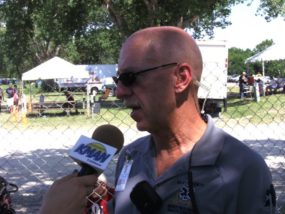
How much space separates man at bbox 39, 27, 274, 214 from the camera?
1.66 metres

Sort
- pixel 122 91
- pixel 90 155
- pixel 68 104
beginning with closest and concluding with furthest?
pixel 90 155
pixel 122 91
pixel 68 104

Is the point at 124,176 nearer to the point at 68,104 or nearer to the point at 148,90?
the point at 148,90

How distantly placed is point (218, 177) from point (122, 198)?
47cm

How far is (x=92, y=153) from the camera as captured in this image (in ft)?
5.94

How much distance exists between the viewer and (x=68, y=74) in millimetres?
26516

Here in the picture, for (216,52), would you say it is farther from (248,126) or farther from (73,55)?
(73,55)

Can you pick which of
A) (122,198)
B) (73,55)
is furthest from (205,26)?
(122,198)

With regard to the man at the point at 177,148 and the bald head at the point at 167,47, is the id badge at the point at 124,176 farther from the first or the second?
the bald head at the point at 167,47

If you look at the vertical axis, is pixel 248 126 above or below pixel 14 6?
below

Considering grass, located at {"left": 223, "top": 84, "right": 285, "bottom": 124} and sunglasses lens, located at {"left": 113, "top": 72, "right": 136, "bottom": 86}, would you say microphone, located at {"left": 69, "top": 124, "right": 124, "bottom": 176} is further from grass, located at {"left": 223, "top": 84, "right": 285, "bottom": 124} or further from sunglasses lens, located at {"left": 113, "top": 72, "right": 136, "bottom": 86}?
grass, located at {"left": 223, "top": 84, "right": 285, "bottom": 124}

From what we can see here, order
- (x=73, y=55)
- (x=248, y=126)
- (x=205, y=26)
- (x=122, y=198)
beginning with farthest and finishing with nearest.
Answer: (x=73, y=55), (x=205, y=26), (x=248, y=126), (x=122, y=198)

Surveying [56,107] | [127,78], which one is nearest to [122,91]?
[127,78]

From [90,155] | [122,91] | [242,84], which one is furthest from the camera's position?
[242,84]

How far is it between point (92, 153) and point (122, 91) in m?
0.27
